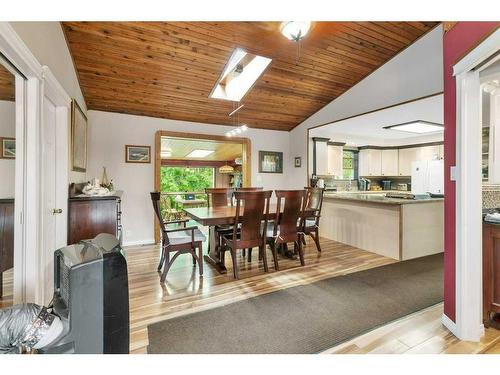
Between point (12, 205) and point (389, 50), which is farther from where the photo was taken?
point (389, 50)

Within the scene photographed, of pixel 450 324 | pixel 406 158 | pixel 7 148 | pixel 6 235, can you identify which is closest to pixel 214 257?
pixel 6 235

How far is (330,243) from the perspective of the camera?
4367 mm

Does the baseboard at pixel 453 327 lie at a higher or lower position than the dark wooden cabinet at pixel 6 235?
lower

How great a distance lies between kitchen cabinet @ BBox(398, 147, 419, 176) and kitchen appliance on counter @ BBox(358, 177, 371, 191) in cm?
92

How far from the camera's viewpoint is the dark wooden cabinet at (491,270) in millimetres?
1847

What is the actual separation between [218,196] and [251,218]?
1.29 meters

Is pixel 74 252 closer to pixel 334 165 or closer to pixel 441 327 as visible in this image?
pixel 441 327

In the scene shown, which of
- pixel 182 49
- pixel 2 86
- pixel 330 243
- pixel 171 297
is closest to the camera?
pixel 2 86

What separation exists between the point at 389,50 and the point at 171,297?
14.4ft

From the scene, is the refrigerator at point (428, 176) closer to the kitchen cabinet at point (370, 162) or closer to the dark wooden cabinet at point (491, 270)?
the kitchen cabinet at point (370, 162)

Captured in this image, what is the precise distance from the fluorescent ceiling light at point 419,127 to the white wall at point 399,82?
1493mm

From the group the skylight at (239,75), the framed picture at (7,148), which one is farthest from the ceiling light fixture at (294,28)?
the framed picture at (7,148)
